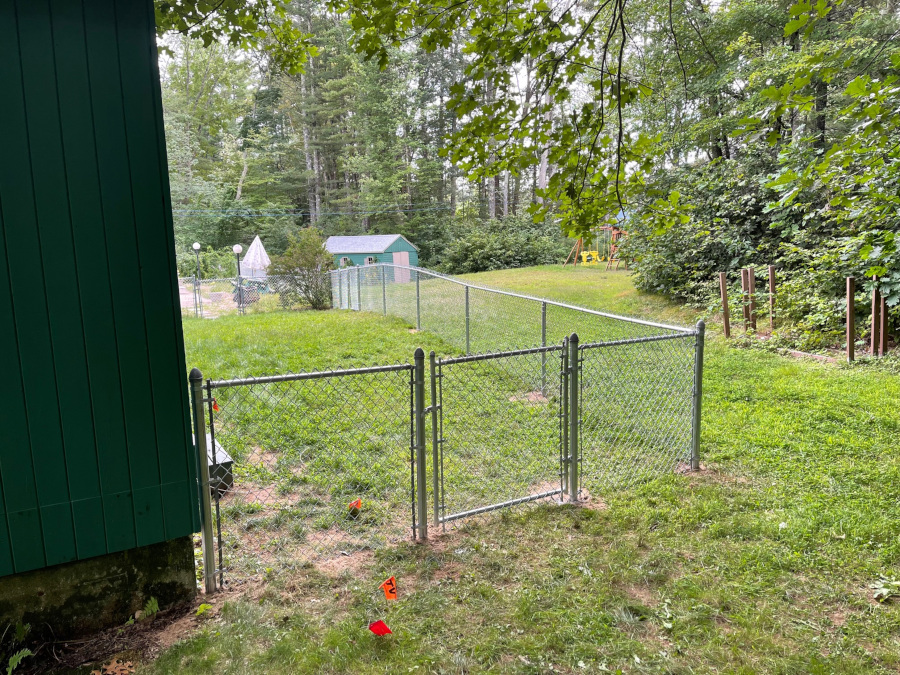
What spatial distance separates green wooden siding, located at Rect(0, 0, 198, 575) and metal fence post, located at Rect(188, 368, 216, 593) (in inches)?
3.3

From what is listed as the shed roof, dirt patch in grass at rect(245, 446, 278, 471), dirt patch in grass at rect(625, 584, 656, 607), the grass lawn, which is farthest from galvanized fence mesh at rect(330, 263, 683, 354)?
the shed roof

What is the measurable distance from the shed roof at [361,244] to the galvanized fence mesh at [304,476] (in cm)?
2214

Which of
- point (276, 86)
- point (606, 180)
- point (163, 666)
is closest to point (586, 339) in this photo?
point (606, 180)

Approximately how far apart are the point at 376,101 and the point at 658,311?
24.1 metres

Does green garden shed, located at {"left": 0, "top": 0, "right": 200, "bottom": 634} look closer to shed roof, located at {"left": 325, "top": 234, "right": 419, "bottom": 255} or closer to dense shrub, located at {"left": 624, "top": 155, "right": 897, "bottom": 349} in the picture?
dense shrub, located at {"left": 624, "top": 155, "right": 897, "bottom": 349}

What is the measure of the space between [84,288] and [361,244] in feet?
85.9

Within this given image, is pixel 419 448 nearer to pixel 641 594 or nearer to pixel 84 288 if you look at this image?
pixel 641 594

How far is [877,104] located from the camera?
326cm

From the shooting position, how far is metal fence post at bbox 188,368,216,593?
275 centimetres

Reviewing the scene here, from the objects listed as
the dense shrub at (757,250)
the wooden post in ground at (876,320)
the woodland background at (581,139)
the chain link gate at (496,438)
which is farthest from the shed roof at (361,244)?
the wooden post in ground at (876,320)

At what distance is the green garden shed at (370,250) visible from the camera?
27.4m

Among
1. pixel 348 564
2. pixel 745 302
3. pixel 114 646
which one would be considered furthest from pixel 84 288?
pixel 745 302

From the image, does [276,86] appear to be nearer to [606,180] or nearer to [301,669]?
[606,180]

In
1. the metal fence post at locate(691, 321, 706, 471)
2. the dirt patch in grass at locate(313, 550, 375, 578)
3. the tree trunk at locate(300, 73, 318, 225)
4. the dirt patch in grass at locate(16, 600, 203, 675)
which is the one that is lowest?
the dirt patch in grass at locate(313, 550, 375, 578)
